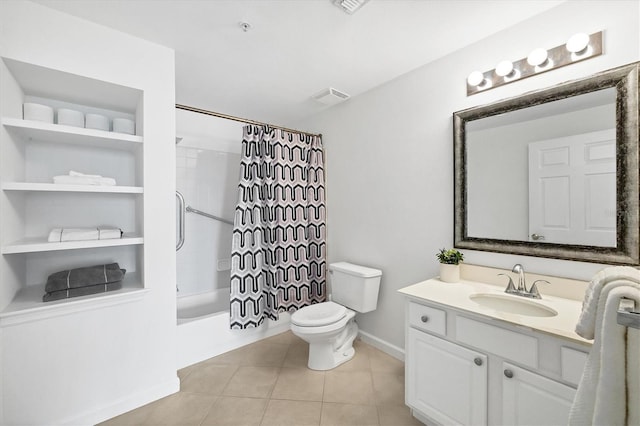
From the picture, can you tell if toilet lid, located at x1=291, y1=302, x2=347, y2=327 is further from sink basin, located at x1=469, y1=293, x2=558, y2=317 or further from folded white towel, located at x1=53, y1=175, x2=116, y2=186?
folded white towel, located at x1=53, y1=175, x2=116, y2=186

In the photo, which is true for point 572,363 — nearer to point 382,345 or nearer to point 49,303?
point 382,345

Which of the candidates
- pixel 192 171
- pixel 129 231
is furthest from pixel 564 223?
pixel 192 171

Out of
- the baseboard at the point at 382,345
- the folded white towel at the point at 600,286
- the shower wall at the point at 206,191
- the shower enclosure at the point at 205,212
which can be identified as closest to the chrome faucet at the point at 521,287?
the folded white towel at the point at 600,286

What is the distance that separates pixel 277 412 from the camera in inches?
66.7

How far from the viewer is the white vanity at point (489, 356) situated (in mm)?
1112

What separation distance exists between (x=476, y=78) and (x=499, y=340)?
154cm

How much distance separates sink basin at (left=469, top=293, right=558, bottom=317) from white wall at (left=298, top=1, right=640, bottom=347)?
237mm

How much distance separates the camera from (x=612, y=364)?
636 millimetres

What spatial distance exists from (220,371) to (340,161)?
2.14m

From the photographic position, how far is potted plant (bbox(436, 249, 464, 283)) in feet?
5.86

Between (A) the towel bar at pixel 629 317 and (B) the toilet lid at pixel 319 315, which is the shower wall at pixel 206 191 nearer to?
(B) the toilet lid at pixel 319 315

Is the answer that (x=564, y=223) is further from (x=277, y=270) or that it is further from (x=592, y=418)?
(x=277, y=270)

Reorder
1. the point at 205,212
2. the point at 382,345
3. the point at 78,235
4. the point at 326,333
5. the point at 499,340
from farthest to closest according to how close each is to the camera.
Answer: the point at 205,212, the point at 382,345, the point at 326,333, the point at 78,235, the point at 499,340

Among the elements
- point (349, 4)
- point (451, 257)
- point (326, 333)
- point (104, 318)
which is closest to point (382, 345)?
point (326, 333)
